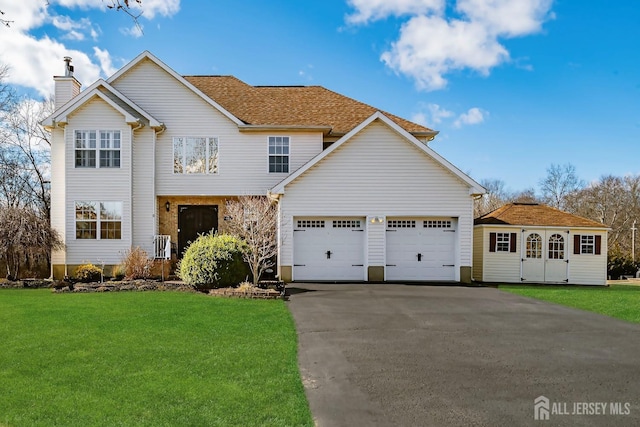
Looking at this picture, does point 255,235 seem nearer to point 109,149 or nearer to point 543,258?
point 109,149

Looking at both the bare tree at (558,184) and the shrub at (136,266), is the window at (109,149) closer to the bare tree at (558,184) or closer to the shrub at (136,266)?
the shrub at (136,266)

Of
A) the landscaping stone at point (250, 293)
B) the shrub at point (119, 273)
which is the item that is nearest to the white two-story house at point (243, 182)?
the shrub at point (119, 273)

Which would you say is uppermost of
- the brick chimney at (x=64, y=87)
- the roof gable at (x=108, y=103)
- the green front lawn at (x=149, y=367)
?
the brick chimney at (x=64, y=87)

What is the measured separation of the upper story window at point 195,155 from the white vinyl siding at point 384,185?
4.66 m

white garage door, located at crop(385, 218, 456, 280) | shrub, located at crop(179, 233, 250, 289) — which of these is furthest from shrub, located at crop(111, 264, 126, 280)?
white garage door, located at crop(385, 218, 456, 280)

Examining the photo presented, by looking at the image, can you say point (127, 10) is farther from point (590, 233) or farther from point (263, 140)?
point (590, 233)

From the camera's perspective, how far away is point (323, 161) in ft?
57.7

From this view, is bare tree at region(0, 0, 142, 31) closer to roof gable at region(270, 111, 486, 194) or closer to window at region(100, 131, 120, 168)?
roof gable at region(270, 111, 486, 194)

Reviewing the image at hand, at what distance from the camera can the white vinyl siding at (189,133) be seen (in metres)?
19.4

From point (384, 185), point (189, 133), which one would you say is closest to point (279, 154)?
point (189, 133)

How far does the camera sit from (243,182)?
64.1ft

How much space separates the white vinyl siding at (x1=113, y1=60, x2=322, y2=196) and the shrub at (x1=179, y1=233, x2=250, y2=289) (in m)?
5.20

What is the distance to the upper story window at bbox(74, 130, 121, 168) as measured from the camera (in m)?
18.4

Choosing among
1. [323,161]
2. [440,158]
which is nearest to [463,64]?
[440,158]
